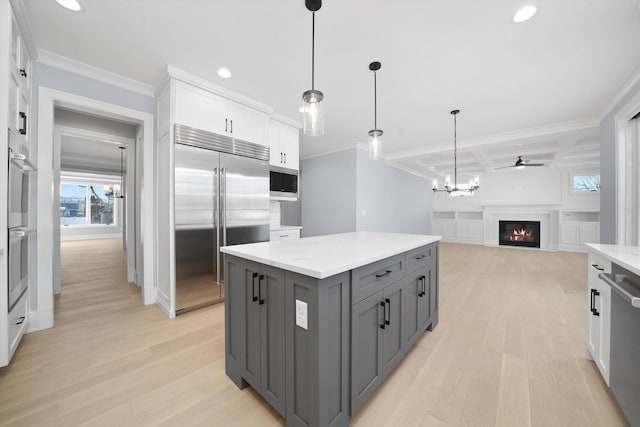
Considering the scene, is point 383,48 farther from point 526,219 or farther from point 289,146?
point 526,219

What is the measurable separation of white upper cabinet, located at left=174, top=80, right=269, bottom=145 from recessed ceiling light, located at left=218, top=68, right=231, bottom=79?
28cm

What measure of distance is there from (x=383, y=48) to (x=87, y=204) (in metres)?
12.3

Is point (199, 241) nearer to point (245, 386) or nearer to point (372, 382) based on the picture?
point (245, 386)

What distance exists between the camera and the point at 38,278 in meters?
2.27

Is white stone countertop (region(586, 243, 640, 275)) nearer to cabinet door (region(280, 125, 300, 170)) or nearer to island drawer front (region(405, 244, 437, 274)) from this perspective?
island drawer front (region(405, 244, 437, 274))

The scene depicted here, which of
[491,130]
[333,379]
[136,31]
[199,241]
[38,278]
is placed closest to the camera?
[333,379]

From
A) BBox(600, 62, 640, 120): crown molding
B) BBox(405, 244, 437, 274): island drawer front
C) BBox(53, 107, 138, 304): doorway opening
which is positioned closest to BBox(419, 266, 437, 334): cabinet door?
BBox(405, 244, 437, 274): island drawer front

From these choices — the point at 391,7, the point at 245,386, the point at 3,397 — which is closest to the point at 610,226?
the point at 391,7

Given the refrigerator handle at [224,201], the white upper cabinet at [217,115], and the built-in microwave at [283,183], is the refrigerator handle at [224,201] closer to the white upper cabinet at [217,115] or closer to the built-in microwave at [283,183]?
the white upper cabinet at [217,115]

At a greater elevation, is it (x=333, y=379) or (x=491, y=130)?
(x=491, y=130)

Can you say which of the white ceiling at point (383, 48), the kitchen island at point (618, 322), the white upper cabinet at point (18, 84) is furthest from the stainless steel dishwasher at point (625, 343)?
the white upper cabinet at point (18, 84)

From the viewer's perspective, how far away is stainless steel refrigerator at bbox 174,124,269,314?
2.57 meters

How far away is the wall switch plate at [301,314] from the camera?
109 cm

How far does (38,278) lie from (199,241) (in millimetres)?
1416
